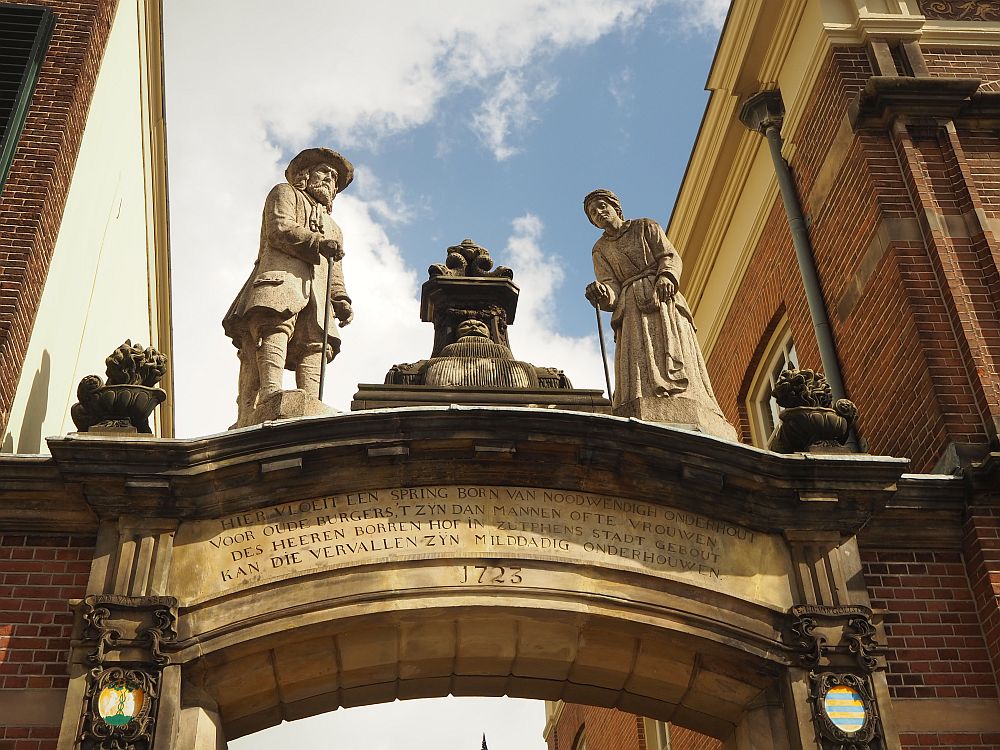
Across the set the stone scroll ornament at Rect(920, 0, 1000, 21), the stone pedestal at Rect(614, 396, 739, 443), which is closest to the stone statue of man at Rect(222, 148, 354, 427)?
the stone pedestal at Rect(614, 396, 739, 443)

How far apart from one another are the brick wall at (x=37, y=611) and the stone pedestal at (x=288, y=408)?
157cm

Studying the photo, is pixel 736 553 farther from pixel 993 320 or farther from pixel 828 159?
pixel 828 159

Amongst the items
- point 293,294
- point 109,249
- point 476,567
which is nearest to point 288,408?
point 293,294

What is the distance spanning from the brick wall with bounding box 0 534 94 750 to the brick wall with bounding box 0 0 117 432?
4.23 ft

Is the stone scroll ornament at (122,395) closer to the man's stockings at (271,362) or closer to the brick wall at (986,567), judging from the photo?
the man's stockings at (271,362)

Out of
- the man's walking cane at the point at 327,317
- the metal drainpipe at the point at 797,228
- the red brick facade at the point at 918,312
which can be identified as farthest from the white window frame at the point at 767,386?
the man's walking cane at the point at 327,317

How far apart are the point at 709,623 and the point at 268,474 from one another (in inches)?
122

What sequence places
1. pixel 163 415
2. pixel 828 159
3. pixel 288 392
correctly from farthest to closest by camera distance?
pixel 163 415 → pixel 828 159 → pixel 288 392

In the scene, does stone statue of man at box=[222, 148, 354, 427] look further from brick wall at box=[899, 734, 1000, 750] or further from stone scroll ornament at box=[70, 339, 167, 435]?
brick wall at box=[899, 734, 1000, 750]

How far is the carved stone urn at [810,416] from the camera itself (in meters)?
8.90

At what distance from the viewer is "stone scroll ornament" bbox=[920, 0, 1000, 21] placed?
525 inches

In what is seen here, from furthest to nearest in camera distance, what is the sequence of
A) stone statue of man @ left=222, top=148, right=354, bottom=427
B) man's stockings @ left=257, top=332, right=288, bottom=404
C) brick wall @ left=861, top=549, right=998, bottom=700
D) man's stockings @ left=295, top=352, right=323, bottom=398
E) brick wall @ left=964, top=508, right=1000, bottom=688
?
man's stockings @ left=295, top=352, right=323, bottom=398, stone statue of man @ left=222, top=148, right=354, bottom=427, man's stockings @ left=257, top=332, right=288, bottom=404, brick wall @ left=964, top=508, right=1000, bottom=688, brick wall @ left=861, top=549, right=998, bottom=700

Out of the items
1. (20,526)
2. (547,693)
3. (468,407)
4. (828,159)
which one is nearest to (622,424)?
(468,407)

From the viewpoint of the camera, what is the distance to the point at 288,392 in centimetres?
917
